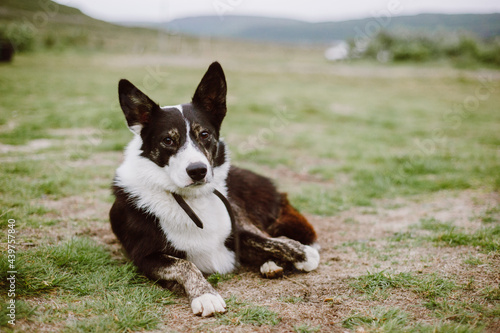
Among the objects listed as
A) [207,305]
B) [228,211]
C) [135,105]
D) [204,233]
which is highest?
[135,105]

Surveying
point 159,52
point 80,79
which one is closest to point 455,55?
point 159,52

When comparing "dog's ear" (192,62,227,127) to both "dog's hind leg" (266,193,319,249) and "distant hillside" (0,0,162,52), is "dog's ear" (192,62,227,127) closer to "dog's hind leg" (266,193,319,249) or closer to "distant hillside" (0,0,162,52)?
"dog's hind leg" (266,193,319,249)

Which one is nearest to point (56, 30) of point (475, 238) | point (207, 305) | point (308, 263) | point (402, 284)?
point (308, 263)

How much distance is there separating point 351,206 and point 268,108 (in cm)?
757

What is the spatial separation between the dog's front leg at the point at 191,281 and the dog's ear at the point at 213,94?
1341 millimetres

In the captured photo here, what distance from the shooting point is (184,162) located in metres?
2.96

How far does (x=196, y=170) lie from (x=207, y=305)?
3.33 ft

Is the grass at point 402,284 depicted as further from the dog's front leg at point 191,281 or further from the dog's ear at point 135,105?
the dog's ear at point 135,105

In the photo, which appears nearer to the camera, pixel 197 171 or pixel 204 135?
pixel 197 171

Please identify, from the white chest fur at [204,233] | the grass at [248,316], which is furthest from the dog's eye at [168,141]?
the grass at [248,316]

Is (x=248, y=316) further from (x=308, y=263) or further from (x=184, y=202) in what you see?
(x=184, y=202)

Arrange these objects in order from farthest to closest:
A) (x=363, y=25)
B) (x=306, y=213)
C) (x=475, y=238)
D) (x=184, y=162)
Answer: (x=363, y=25) < (x=306, y=213) < (x=475, y=238) < (x=184, y=162)

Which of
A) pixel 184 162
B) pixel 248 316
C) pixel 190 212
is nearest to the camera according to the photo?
pixel 248 316

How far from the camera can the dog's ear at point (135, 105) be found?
124 inches
